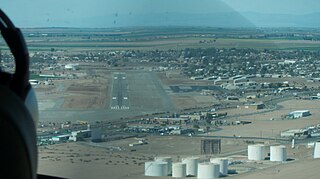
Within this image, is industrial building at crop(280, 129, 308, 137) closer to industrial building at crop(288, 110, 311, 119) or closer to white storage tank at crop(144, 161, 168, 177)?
industrial building at crop(288, 110, 311, 119)

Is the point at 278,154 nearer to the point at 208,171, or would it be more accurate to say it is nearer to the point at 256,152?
the point at 256,152

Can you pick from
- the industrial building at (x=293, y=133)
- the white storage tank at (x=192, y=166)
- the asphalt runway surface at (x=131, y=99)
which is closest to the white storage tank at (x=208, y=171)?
the white storage tank at (x=192, y=166)

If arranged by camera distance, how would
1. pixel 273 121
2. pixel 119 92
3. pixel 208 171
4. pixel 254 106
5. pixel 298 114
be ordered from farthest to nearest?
1. pixel 254 106
2. pixel 298 114
3. pixel 273 121
4. pixel 119 92
5. pixel 208 171

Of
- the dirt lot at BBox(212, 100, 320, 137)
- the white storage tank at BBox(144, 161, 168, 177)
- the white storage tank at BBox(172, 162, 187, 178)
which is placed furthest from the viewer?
the dirt lot at BBox(212, 100, 320, 137)

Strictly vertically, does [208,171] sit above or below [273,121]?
above

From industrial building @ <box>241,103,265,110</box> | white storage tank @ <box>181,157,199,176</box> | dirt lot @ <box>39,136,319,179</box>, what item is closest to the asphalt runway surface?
dirt lot @ <box>39,136,319,179</box>

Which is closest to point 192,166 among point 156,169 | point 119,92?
point 156,169

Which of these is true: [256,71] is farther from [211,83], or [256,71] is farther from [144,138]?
[144,138]
